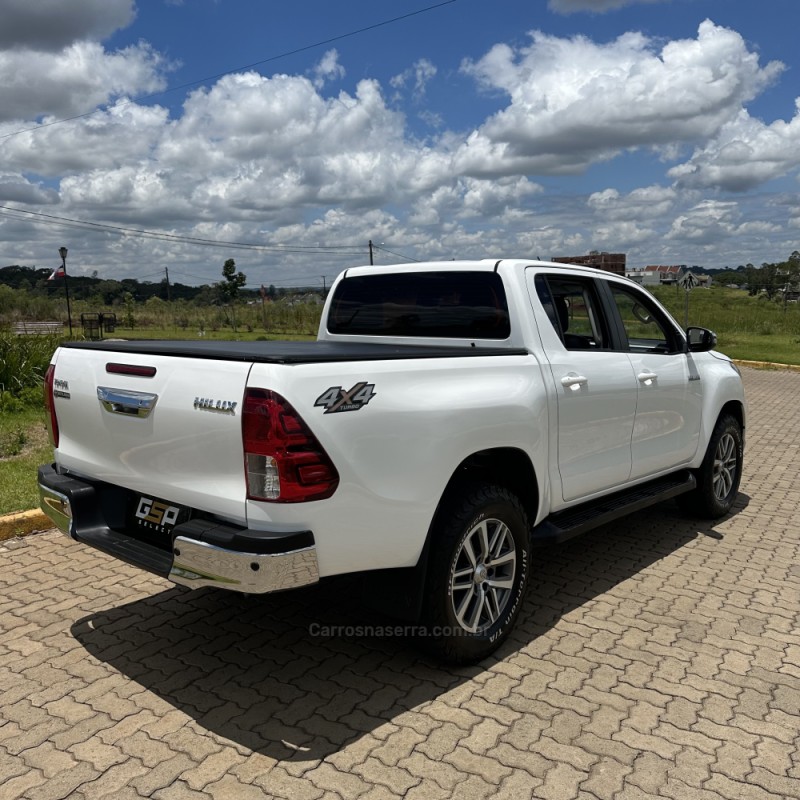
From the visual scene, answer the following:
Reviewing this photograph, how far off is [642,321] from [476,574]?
2.68 m

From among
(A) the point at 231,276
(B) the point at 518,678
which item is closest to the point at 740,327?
(A) the point at 231,276

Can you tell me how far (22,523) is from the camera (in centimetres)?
543

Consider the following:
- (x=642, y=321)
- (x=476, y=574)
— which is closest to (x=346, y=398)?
(x=476, y=574)

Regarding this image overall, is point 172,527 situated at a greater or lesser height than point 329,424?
lesser

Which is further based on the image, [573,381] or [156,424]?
[573,381]

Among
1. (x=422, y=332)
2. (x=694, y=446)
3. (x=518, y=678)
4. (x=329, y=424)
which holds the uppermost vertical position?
(x=422, y=332)

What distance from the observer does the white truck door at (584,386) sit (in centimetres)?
402

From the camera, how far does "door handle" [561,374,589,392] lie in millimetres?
3969

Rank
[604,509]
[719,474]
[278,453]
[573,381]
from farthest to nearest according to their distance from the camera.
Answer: [719,474], [604,509], [573,381], [278,453]

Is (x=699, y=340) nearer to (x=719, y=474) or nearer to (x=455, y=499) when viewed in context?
(x=719, y=474)

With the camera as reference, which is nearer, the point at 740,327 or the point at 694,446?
the point at 694,446

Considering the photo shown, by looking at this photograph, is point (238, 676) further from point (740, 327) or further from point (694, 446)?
point (740, 327)

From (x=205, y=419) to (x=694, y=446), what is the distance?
3939 mm

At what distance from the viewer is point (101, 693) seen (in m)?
3.34
